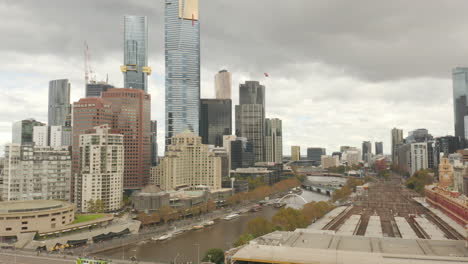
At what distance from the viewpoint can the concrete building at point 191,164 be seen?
5261 inches

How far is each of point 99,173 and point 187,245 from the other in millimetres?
36123

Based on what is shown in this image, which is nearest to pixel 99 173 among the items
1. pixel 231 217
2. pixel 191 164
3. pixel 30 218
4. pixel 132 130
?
pixel 30 218

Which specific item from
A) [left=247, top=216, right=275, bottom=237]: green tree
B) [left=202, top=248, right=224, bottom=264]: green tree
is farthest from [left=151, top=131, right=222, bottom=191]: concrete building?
[left=202, top=248, right=224, bottom=264]: green tree

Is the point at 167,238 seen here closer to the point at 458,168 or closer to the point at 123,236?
the point at 123,236

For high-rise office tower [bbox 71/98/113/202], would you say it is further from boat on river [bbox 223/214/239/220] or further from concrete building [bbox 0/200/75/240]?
boat on river [bbox 223/214/239/220]

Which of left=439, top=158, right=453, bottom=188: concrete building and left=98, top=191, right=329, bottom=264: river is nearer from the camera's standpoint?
left=98, top=191, right=329, bottom=264: river

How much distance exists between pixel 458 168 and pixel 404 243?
11076cm

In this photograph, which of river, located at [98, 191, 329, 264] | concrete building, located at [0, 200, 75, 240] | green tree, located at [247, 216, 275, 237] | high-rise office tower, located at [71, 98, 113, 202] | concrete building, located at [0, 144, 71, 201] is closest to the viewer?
river, located at [98, 191, 329, 264]

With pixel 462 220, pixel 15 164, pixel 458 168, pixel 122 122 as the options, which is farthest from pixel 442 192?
pixel 15 164

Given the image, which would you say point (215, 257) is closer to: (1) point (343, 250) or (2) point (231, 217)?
(1) point (343, 250)

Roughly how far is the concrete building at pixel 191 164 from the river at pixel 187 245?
42.3 m

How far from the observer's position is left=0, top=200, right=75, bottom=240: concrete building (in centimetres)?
6856

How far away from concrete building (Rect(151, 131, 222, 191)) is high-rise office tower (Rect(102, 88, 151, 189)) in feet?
20.1

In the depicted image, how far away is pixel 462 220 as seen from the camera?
8494 cm
